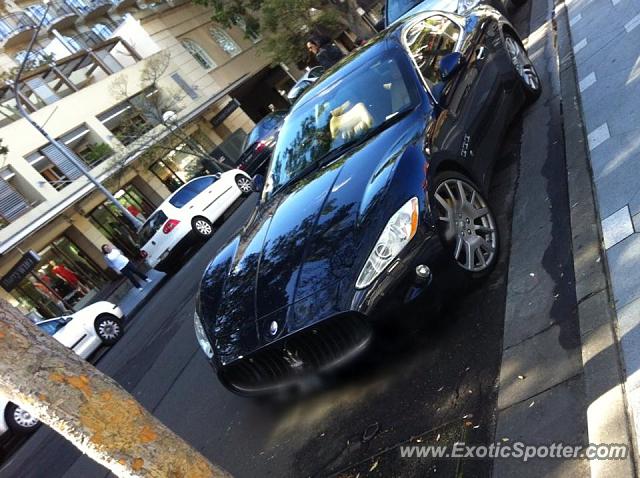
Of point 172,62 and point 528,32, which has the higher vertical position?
point 172,62

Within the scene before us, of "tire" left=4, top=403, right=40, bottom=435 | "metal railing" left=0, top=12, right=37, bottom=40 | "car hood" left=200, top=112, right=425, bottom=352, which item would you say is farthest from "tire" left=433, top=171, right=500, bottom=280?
"metal railing" left=0, top=12, right=37, bottom=40

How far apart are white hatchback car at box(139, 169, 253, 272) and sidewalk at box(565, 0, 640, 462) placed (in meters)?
8.88

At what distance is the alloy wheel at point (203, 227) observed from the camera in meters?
13.9

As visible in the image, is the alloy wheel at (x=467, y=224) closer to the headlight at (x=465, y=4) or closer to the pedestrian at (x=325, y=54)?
the headlight at (x=465, y=4)

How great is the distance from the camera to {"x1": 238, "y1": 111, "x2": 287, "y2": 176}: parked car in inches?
603

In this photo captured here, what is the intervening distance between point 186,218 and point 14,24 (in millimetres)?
18539

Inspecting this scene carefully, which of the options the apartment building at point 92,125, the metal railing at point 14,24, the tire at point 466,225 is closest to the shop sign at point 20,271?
the apartment building at point 92,125

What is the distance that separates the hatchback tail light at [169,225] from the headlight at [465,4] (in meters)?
8.67

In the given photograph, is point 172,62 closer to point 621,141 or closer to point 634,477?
point 621,141

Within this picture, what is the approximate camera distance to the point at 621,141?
4402 mm

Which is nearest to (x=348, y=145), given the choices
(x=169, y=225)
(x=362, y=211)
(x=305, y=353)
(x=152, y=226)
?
(x=362, y=211)

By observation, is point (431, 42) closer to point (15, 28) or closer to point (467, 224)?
point (467, 224)

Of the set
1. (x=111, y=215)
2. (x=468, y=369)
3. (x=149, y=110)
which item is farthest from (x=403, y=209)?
(x=149, y=110)

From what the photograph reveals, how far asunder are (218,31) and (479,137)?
35.3 meters
